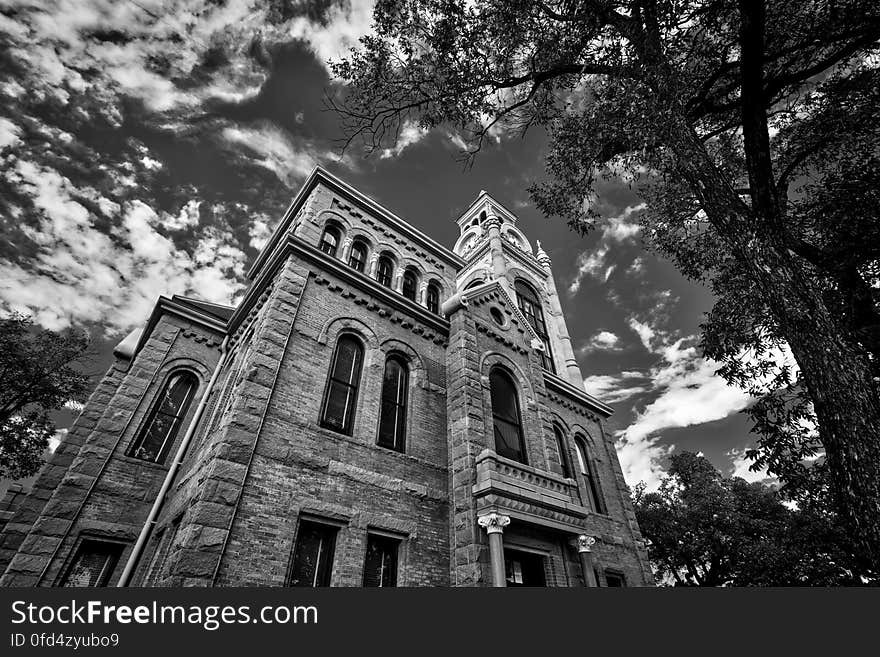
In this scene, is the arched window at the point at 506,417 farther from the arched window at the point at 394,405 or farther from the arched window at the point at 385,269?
the arched window at the point at 385,269

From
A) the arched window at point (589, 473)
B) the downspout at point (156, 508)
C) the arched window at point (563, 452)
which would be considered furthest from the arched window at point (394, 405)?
the arched window at point (589, 473)

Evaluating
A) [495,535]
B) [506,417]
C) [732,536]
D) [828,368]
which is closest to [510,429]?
[506,417]

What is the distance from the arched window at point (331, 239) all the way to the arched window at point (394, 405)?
4.38m

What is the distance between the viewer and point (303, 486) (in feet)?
25.9

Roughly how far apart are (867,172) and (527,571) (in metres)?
11.0

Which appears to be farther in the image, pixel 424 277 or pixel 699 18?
pixel 424 277

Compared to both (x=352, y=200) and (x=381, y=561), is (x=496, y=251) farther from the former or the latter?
(x=381, y=561)

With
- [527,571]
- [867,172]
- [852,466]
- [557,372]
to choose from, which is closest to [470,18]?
[867,172]

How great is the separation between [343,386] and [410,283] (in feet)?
20.5

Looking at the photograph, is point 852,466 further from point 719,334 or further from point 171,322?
point 171,322

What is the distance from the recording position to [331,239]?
13.5 meters

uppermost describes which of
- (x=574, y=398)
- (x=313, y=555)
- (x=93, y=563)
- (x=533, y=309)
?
(x=533, y=309)

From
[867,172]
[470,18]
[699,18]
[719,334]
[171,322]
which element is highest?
[470,18]

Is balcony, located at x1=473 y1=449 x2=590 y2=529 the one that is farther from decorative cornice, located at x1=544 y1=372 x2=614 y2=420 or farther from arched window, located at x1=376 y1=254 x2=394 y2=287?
arched window, located at x1=376 y1=254 x2=394 y2=287
